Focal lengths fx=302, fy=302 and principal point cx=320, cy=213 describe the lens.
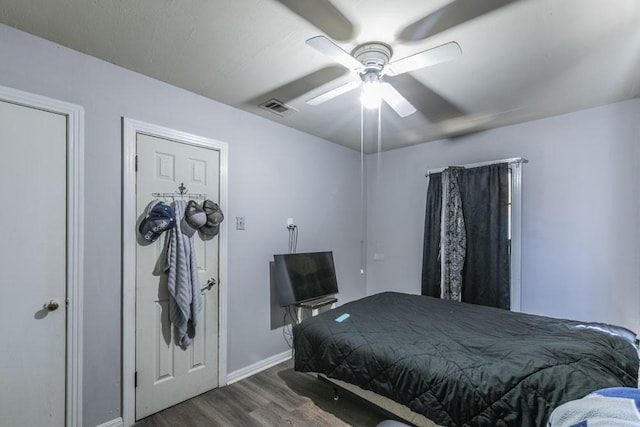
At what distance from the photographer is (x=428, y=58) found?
64.0 inches

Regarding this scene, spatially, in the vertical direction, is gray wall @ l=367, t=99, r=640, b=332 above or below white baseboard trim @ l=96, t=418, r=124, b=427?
above

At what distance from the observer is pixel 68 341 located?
190cm

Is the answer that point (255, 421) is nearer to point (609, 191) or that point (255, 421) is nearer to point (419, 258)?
point (419, 258)

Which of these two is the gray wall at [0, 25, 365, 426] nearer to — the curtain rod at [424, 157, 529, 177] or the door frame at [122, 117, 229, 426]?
the door frame at [122, 117, 229, 426]

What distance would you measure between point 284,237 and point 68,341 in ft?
6.37

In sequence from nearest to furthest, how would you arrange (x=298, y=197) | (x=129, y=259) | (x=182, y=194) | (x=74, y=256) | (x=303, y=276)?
(x=74, y=256)
(x=129, y=259)
(x=182, y=194)
(x=303, y=276)
(x=298, y=197)

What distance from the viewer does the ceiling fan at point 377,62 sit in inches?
61.1

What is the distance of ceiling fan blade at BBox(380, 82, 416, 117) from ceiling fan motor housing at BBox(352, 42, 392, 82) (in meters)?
0.09

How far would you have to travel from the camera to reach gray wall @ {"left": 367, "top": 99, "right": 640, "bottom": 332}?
265 cm

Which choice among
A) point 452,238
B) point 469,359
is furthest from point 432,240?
point 469,359

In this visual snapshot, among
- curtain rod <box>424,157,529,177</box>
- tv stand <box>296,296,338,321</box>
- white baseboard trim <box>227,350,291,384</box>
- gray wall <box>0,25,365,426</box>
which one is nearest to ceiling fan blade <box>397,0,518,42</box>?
gray wall <box>0,25,365,426</box>

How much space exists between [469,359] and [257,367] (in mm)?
2030

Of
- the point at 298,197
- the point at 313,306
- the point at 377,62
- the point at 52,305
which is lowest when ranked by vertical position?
the point at 313,306

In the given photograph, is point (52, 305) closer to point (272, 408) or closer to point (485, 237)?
point (272, 408)
